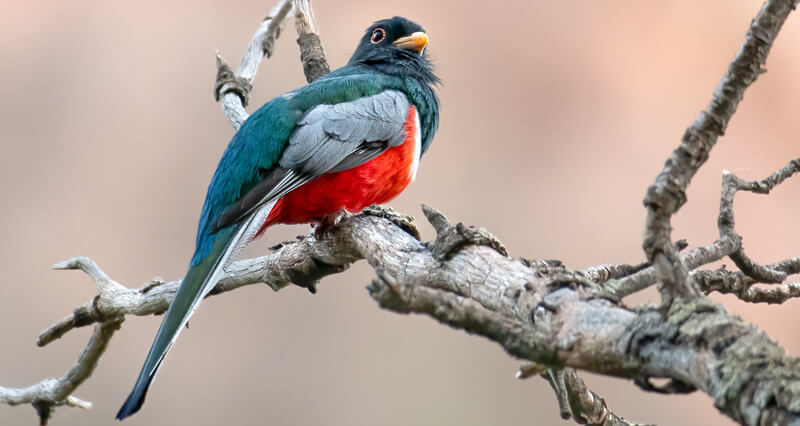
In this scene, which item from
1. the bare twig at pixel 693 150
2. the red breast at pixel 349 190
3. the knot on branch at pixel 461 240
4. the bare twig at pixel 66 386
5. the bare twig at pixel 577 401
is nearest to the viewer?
the bare twig at pixel 693 150

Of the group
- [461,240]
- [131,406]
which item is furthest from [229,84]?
[461,240]

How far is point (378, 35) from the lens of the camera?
4.08m

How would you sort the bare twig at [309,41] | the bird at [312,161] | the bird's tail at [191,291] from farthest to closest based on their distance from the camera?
the bare twig at [309,41] < the bird at [312,161] < the bird's tail at [191,291]

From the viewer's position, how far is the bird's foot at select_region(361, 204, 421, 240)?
2846 millimetres

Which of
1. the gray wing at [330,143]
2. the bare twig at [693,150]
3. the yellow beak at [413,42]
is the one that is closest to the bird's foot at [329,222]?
the gray wing at [330,143]

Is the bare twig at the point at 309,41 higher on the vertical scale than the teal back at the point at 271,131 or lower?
higher

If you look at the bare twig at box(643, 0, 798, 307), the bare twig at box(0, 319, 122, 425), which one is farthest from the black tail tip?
the bare twig at box(643, 0, 798, 307)

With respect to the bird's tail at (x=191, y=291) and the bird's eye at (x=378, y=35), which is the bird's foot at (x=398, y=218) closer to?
the bird's tail at (x=191, y=291)

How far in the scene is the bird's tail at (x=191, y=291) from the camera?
2408 millimetres

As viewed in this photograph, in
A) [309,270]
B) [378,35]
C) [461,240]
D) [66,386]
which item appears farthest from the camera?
[378,35]

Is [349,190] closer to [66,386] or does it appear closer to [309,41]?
[309,41]

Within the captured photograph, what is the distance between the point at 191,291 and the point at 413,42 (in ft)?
6.10

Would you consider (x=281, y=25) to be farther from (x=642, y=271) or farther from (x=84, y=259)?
(x=642, y=271)

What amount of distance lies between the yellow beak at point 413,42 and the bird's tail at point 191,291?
134 centimetres
